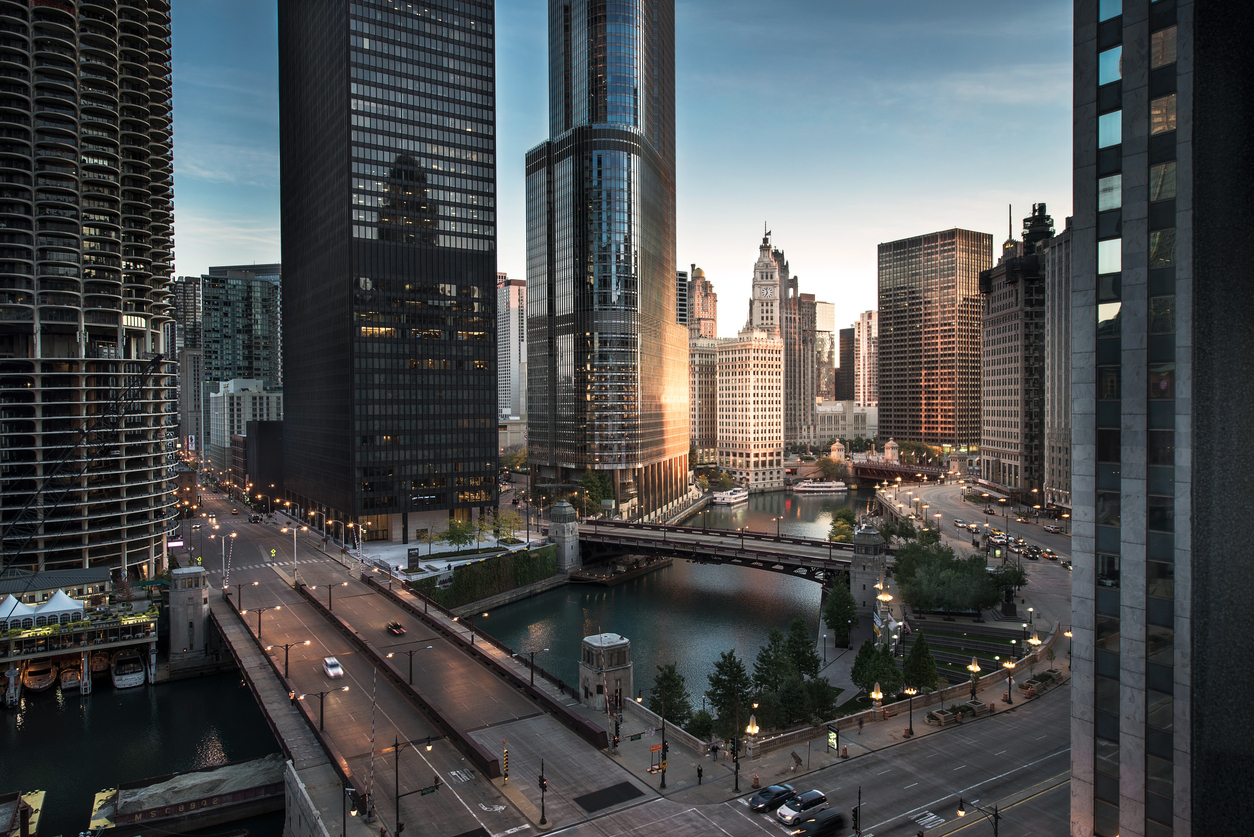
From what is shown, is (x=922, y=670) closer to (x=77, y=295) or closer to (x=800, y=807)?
(x=800, y=807)

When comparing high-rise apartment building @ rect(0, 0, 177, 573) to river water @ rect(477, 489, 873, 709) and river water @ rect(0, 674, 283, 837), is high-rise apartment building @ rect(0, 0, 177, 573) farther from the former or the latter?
river water @ rect(477, 489, 873, 709)

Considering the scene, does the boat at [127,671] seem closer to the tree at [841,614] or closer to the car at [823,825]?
the car at [823,825]

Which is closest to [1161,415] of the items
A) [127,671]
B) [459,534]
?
[127,671]

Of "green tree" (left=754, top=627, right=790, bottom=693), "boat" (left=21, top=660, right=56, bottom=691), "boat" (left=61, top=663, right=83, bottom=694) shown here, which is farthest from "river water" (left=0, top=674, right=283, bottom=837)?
"green tree" (left=754, top=627, right=790, bottom=693)

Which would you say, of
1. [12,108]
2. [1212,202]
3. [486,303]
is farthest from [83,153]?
[1212,202]

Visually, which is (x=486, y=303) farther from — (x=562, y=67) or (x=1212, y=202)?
(x=1212, y=202)

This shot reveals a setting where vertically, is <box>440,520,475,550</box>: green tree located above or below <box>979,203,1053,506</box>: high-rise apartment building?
below
